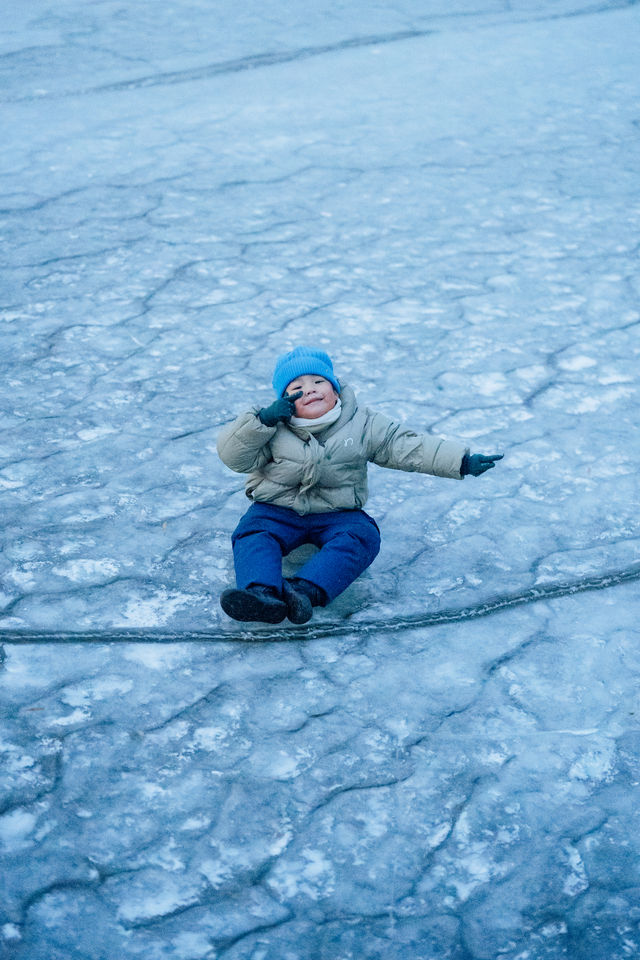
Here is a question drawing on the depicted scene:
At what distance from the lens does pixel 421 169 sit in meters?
5.64

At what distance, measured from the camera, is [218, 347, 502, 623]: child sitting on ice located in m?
2.48

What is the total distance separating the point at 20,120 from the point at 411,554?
4736mm

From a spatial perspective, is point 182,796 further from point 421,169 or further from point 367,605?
point 421,169

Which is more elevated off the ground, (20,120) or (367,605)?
(20,120)

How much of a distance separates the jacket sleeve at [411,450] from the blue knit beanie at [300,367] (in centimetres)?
16

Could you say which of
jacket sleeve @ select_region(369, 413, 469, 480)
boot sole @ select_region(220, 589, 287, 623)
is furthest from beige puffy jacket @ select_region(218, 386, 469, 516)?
boot sole @ select_region(220, 589, 287, 623)

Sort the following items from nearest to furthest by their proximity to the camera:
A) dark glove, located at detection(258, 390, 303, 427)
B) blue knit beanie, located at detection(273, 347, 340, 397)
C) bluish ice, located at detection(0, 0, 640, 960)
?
bluish ice, located at detection(0, 0, 640, 960)
dark glove, located at detection(258, 390, 303, 427)
blue knit beanie, located at detection(273, 347, 340, 397)

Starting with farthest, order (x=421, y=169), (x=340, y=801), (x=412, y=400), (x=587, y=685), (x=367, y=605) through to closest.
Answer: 1. (x=421, y=169)
2. (x=412, y=400)
3. (x=367, y=605)
4. (x=587, y=685)
5. (x=340, y=801)

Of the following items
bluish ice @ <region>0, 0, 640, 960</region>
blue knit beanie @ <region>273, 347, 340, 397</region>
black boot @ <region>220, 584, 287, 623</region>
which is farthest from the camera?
blue knit beanie @ <region>273, 347, 340, 397</region>

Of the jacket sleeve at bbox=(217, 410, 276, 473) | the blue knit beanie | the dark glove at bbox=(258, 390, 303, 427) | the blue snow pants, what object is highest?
the blue knit beanie

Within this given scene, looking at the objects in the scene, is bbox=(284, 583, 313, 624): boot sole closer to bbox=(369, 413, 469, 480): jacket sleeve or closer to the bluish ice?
the bluish ice

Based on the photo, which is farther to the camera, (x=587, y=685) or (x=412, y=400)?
(x=412, y=400)

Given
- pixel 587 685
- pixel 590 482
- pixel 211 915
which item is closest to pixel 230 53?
pixel 590 482

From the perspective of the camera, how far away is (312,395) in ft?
8.40
